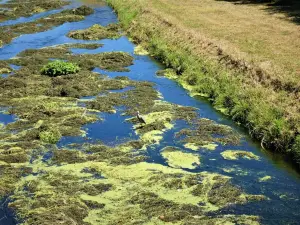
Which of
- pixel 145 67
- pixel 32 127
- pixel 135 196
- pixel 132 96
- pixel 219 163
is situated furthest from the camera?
pixel 145 67

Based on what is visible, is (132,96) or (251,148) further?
(132,96)

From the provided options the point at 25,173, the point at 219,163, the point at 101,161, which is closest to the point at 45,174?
the point at 25,173

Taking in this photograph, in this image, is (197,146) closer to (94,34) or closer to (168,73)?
(168,73)

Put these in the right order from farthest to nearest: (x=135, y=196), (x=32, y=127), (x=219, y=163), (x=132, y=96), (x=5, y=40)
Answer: (x=5, y=40), (x=132, y=96), (x=32, y=127), (x=219, y=163), (x=135, y=196)

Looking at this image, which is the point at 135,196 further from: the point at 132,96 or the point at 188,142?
the point at 132,96

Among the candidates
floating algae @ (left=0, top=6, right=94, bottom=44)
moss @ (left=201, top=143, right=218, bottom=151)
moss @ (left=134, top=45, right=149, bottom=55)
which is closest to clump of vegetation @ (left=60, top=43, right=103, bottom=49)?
moss @ (left=134, top=45, right=149, bottom=55)

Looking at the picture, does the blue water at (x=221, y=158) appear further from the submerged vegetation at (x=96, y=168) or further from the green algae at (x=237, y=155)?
the submerged vegetation at (x=96, y=168)

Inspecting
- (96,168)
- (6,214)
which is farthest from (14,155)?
(6,214)
